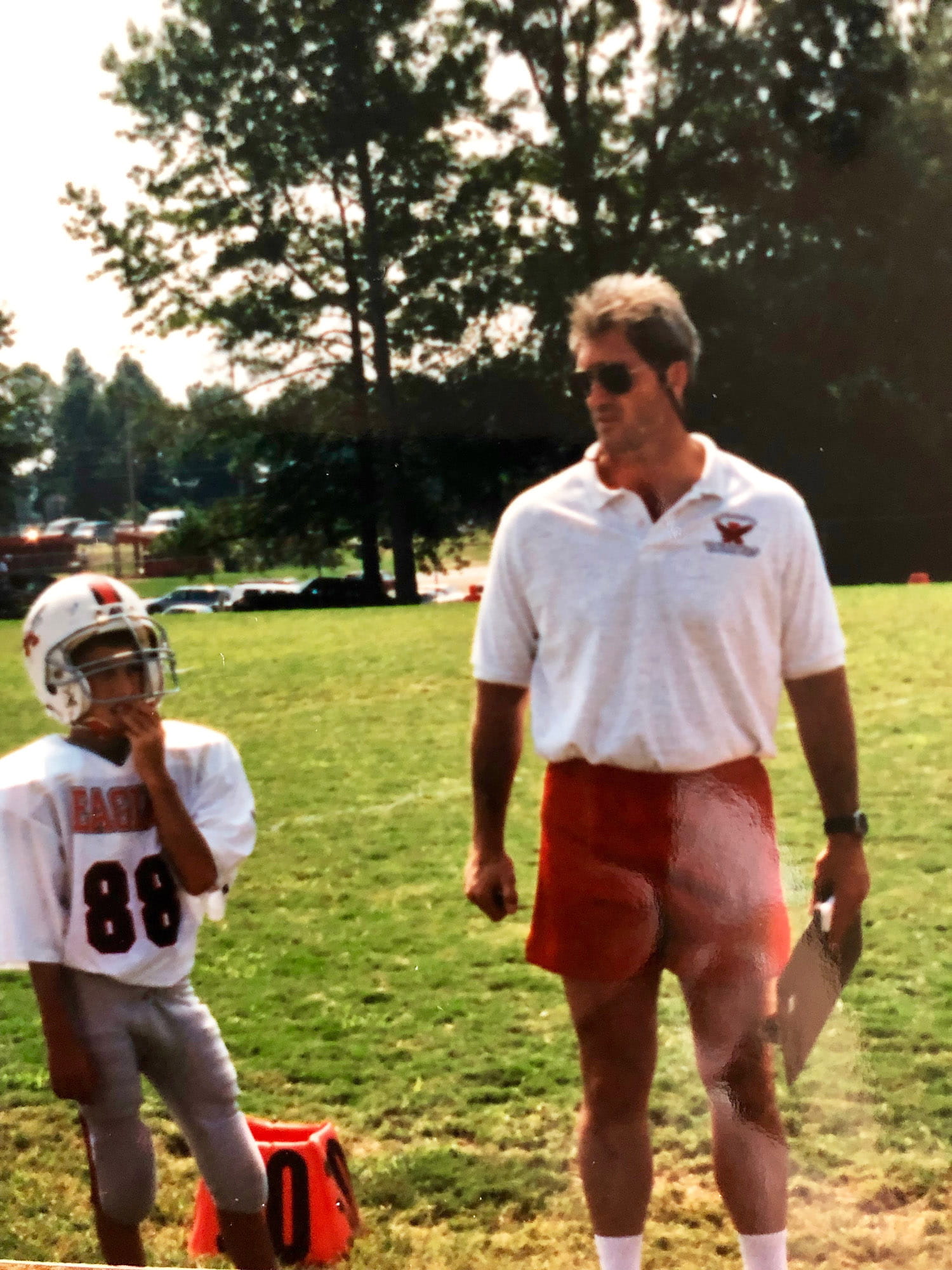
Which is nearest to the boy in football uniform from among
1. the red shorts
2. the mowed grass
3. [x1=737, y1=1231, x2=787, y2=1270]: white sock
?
the mowed grass

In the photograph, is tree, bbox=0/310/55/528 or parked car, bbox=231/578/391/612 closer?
parked car, bbox=231/578/391/612

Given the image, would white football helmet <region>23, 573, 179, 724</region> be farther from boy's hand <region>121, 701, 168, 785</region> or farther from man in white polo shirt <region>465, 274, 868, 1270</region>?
man in white polo shirt <region>465, 274, 868, 1270</region>

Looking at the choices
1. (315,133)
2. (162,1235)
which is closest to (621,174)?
(315,133)

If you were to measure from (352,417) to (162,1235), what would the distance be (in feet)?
4.40

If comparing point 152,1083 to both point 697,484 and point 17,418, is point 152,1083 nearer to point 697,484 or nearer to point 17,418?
point 697,484

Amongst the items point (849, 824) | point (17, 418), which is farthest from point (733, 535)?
point (17, 418)

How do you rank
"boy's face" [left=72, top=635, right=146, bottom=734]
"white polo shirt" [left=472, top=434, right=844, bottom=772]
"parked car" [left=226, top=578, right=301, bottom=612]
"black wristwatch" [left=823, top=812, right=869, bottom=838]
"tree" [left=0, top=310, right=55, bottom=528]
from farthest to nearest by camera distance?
"tree" [left=0, top=310, right=55, bottom=528], "parked car" [left=226, top=578, right=301, bottom=612], "boy's face" [left=72, top=635, right=146, bottom=734], "black wristwatch" [left=823, top=812, right=869, bottom=838], "white polo shirt" [left=472, top=434, right=844, bottom=772]

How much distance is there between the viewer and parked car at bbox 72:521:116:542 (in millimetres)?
2482

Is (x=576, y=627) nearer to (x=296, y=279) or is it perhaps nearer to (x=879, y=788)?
(x=296, y=279)

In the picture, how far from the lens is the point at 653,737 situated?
1861 millimetres

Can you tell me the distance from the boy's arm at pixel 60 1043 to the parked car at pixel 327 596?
0.73 m

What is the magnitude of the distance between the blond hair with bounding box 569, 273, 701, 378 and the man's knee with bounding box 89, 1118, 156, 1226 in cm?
127

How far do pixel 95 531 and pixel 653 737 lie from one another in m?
1.12

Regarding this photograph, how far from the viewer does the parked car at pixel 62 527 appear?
2527mm
